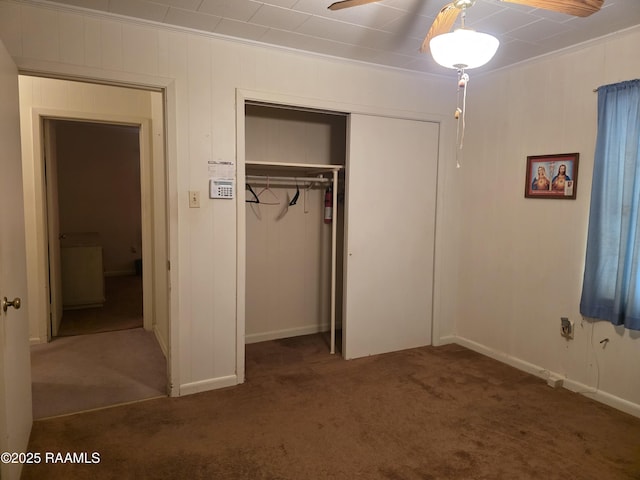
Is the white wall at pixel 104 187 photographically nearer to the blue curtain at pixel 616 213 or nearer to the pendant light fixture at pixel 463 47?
the pendant light fixture at pixel 463 47

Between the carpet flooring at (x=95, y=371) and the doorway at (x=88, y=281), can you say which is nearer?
the carpet flooring at (x=95, y=371)

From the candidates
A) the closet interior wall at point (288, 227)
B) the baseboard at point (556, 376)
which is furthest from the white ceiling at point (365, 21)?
the baseboard at point (556, 376)

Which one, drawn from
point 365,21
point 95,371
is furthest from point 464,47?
point 95,371

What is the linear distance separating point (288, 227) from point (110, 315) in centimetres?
240

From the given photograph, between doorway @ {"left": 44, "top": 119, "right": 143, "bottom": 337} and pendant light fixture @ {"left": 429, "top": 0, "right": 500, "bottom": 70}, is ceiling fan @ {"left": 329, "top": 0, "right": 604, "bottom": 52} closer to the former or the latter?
pendant light fixture @ {"left": 429, "top": 0, "right": 500, "bottom": 70}

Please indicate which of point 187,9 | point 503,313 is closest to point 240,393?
point 503,313

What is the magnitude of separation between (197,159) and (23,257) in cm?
113

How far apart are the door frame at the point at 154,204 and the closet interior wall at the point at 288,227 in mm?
785

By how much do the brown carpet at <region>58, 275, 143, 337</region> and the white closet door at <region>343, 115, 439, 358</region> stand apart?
95.9 inches

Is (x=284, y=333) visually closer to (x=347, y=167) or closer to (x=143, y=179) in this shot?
(x=347, y=167)

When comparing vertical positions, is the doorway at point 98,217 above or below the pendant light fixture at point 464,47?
below

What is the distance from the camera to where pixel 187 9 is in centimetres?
244

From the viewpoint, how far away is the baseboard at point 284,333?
395 cm

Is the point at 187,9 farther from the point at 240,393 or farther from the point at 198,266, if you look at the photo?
the point at 240,393
